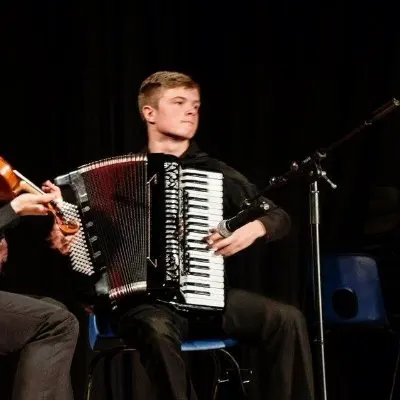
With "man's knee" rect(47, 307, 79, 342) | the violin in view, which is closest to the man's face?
the violin

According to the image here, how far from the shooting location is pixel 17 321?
2727 mm

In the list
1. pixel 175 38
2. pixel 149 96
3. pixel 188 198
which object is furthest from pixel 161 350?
pixel 175 38

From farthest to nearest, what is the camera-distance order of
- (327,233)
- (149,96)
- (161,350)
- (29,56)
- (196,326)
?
(327,233) → (29,56) → (149,96) → (196,326) → (161,350)

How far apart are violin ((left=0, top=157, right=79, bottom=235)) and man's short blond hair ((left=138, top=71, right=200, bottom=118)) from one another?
0.66 meters

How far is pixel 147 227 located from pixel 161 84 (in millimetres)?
644

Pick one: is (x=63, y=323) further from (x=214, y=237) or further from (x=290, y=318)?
(x=290, y=318)

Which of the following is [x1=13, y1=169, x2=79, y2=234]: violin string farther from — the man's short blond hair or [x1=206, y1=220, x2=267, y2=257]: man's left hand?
the man's short blond hair

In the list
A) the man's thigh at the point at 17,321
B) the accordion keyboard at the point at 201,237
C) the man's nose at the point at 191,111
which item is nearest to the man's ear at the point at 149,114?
the man's nose at the point at 191,111

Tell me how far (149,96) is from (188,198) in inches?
23.4

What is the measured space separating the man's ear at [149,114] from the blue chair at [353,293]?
36.3 inches

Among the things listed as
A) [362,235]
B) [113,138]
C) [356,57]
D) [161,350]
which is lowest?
[161,350]

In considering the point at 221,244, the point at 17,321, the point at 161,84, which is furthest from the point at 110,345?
the point at 161,84

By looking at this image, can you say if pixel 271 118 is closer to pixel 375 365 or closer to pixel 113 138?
pixel 113 138

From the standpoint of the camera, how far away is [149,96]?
329cm
